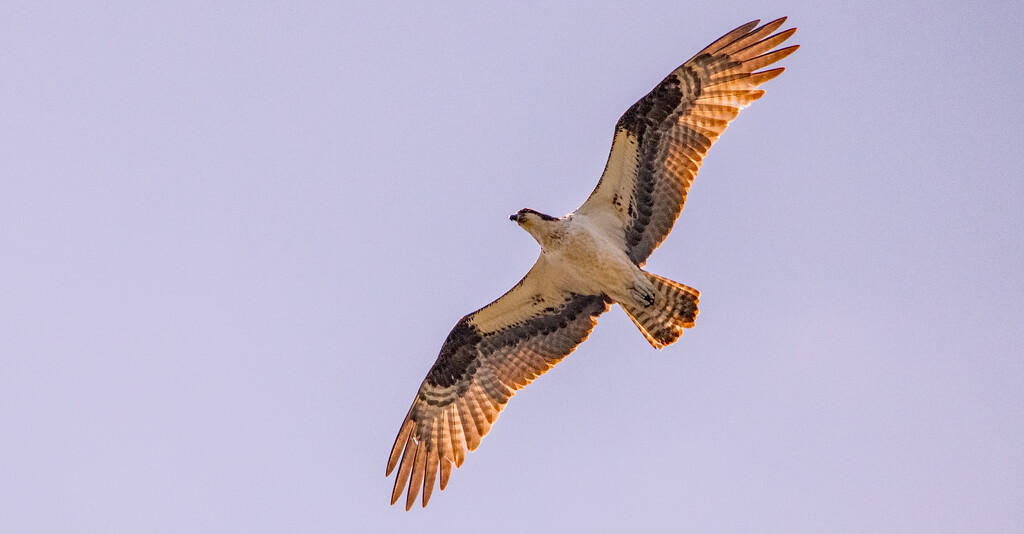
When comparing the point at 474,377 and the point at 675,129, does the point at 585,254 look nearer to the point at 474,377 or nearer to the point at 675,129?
the point at 675,129

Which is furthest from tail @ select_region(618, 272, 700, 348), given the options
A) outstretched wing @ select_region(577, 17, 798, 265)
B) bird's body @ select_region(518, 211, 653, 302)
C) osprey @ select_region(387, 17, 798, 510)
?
outstretched wing @ select_region(577, 17, 798, 265)

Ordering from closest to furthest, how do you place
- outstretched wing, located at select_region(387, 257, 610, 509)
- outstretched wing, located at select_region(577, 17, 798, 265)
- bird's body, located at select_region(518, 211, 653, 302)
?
outstretched wing, located at select_region(577, 17, 798, 265) → bird's body, located at select_region(518, 211, 653, 302) → outstretched wing, located at select_region(387, 257, 610, 509)

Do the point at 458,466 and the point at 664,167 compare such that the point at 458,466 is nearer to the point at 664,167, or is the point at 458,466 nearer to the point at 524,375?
the point at 524,375

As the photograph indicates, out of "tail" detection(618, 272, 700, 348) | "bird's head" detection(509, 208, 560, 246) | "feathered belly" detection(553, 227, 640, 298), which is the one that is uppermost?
"bird's head" detection(509, 208, 560, 246)

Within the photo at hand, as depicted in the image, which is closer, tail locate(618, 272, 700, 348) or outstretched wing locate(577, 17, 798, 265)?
outstretched wing locate(577, 17, 798, 265)

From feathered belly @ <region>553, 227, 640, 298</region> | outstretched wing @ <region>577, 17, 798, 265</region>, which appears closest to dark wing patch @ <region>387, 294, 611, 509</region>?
feathered belly @ <region>553, 227, 640, 298</region>

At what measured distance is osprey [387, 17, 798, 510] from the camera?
13984mm

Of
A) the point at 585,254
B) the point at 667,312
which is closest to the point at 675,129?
the point at 585,254

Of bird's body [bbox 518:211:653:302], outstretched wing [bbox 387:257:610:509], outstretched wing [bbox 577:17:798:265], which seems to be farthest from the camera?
outstretched wing [bbox 387:257:610:509]

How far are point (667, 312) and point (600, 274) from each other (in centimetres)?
89

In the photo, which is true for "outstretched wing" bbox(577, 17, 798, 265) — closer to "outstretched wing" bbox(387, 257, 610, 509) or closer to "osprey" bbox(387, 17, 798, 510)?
"osprey" bbox(387, 17, 798, 510)

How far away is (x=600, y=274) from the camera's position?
14.2 meters

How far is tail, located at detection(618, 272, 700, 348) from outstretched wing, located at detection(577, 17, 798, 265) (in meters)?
0.47

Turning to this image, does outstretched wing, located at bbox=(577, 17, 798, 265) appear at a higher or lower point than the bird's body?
higher
